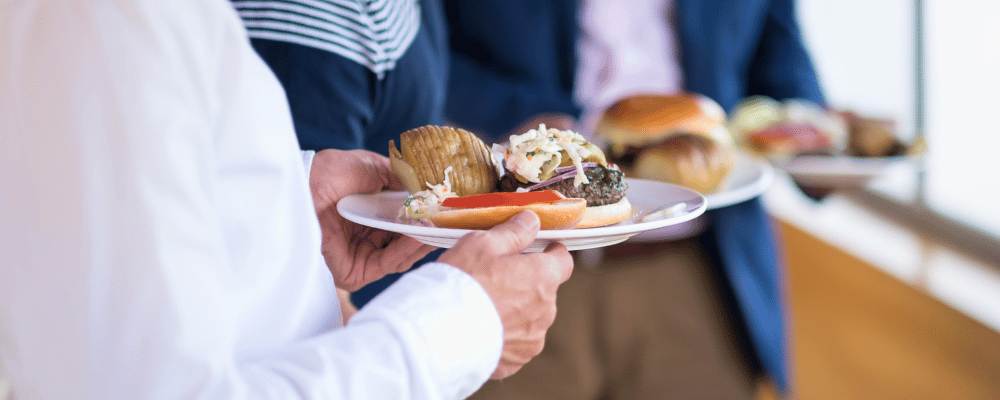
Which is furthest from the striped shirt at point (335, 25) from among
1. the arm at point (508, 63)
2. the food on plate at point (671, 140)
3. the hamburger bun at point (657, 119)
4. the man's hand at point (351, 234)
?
the arm at point (508, 63)

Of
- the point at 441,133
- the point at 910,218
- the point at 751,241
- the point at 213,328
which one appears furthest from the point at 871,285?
the point at 213,328

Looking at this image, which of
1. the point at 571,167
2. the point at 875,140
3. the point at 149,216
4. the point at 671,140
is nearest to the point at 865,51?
the point at 875,140

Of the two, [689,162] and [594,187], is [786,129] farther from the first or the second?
[594,187]

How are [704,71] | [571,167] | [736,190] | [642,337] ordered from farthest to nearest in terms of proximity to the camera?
[642,337] → [704,71] → [736,190] → [571,167]

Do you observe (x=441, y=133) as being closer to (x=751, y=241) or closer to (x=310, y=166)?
(x=310, y=166)

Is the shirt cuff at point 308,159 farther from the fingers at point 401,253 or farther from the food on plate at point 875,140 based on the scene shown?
the food on plate at point 875,140

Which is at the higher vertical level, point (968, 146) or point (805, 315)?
point (968, 146)

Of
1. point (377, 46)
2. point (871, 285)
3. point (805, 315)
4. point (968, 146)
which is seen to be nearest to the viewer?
point (377, 46)

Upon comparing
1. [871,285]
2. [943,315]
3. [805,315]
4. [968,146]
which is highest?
[968,146]
